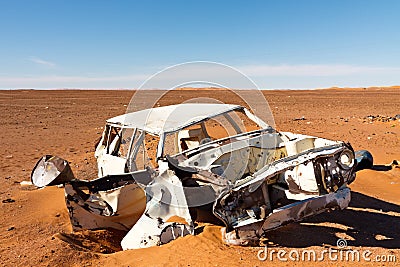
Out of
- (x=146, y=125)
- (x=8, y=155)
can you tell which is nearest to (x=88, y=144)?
(x=8, y=155)

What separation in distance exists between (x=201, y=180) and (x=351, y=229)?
270 centimetres

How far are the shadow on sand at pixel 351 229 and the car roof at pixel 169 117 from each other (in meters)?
2.27

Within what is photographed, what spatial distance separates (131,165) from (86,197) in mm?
890

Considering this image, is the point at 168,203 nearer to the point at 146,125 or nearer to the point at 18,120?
the point at 146,125

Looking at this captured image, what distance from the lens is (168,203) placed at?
18.7 feet

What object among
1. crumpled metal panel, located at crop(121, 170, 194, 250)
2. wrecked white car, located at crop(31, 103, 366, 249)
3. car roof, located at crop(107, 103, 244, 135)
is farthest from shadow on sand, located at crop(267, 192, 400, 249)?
car roof, located at crop(107, 103, 244, 135)

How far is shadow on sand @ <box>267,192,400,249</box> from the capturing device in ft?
18.6

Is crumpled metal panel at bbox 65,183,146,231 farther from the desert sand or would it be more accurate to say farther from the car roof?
the car roof

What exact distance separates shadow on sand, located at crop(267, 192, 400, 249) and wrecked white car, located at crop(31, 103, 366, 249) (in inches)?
20.5

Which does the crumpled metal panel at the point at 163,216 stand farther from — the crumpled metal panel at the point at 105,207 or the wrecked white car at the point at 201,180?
the crumpled metal panel at the point at 105,207

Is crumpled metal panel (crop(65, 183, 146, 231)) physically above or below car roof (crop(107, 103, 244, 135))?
below

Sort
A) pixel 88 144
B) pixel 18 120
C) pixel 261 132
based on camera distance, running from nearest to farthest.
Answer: pixel 261 132 < pixel 88 144 < pixel 18 120

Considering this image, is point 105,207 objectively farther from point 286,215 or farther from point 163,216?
point 286,215

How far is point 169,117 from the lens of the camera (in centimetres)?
669
